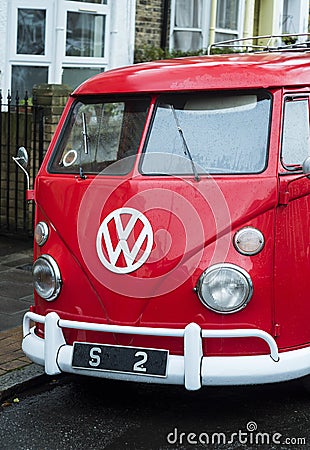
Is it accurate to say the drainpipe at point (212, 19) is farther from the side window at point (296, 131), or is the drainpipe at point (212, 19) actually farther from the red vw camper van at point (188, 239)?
the side window at point (296, 131)

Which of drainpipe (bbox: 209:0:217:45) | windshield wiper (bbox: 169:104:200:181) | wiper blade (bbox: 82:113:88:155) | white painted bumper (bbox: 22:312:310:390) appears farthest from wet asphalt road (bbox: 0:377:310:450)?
drainpipe (bbox: 209:0:217:45)

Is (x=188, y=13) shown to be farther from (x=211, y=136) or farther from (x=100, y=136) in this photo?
(x=211, y=136)

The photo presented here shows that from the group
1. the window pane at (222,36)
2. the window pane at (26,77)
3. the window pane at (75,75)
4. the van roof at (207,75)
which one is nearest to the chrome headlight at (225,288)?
the van roof at (207,75)

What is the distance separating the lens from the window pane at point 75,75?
41.4 ft

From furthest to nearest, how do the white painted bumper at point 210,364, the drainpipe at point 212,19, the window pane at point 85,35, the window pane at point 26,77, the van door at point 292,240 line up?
1. the drainpipe at point 212,19
2. the window pane at point 85,35
3. the window pane at point 26,77
4. the van door at point 292,240
5. the white painted bumper at point 210,364

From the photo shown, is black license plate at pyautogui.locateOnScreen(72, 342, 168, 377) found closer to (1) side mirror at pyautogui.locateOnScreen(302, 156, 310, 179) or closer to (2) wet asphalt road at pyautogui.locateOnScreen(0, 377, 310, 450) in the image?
(2) wet asphalt road at pyautogui.locateOnScreen(0, 377, 310, 450)

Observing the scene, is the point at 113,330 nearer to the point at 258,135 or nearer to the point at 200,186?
the point at 200,186

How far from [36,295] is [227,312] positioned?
132 cm

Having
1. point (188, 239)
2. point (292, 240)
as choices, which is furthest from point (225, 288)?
point (292, 240)

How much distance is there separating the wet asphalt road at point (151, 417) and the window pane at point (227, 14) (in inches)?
409

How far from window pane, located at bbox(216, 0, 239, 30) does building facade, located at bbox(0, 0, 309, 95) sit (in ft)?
0.07

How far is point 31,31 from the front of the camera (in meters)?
12.2

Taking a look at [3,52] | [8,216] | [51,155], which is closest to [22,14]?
[3,52]

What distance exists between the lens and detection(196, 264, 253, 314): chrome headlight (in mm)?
4965
